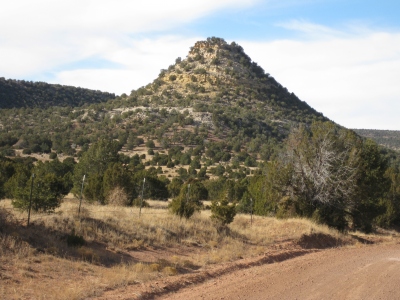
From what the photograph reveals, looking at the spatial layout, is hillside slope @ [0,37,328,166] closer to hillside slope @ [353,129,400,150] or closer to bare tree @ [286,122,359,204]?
hillside slope @ [353,129,400,150]

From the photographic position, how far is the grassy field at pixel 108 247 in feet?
39.5

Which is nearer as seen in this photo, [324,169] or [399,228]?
[324,169]

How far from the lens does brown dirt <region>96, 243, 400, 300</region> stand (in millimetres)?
11812

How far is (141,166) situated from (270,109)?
40686mm

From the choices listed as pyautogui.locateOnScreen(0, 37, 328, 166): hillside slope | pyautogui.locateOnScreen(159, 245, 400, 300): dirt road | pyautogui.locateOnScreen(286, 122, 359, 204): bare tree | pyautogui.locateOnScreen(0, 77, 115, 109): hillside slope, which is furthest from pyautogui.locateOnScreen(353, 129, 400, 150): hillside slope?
pyautogui.locateOnScreen(159, 245, 400, 300): dirt road

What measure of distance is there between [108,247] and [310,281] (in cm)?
713

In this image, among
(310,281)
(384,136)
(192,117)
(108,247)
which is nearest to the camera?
(310,281)

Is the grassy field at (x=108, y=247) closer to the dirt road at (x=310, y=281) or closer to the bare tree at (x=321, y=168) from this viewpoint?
the dirt road at (x=310, y=281)

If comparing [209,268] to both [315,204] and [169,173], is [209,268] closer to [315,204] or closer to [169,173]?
[315,204]

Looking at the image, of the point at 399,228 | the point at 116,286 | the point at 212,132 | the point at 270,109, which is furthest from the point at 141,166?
the point at 116,286

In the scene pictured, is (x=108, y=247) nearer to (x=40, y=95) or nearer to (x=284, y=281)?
(x=284, y=281)

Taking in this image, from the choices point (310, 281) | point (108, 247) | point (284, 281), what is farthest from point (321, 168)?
point (108, 247)

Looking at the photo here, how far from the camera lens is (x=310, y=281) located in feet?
45.0

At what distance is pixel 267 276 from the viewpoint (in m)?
14.5
